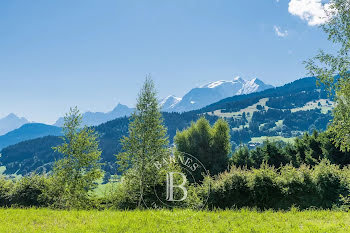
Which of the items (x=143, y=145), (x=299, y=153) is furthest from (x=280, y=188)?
(x=299, y=153)

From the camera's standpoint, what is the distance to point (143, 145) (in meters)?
24.3

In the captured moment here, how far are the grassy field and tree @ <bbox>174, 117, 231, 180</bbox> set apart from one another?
1952 inches

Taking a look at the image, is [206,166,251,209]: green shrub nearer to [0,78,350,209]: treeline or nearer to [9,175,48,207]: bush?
[0,78,350,209]: treeline

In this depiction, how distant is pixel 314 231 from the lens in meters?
9.91

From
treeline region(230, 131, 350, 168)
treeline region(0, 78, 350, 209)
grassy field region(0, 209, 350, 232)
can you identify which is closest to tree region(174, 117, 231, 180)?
treeline region(230, 131, 350, 168)

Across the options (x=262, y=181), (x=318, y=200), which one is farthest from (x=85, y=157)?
(x=318, y=200)

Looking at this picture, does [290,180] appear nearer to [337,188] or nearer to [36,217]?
[337,188]

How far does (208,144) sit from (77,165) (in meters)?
39.5

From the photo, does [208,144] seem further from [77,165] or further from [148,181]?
[148,181]

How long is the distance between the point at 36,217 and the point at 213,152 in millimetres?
53110

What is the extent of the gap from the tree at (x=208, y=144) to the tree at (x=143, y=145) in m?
38.1

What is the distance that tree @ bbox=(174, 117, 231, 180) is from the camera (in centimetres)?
6288

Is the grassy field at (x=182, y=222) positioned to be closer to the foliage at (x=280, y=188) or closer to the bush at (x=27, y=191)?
the foliage at (x=280, y=188)

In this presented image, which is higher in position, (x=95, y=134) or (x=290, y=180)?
(x=95, y=134)
